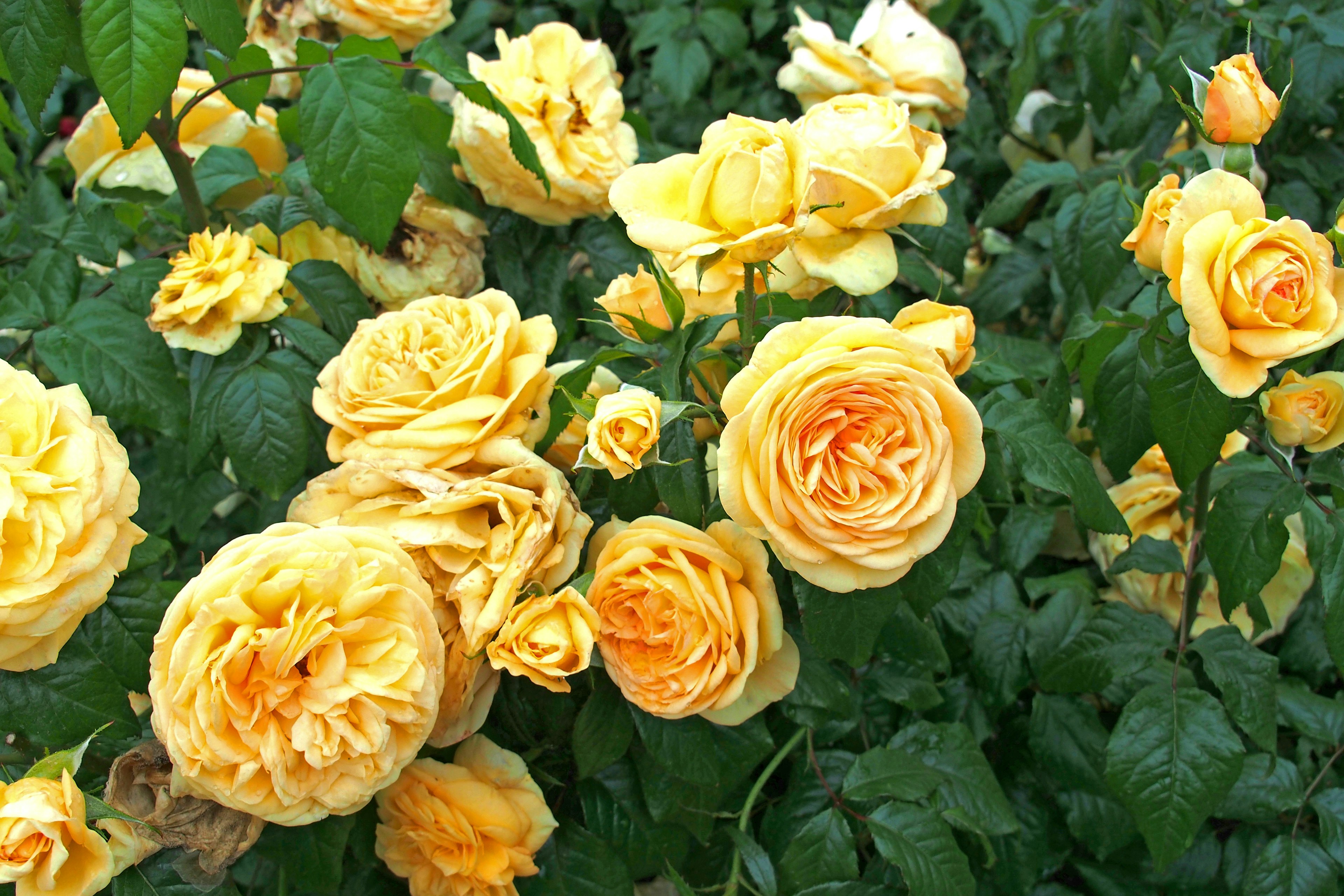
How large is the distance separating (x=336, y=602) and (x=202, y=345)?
1.55ft

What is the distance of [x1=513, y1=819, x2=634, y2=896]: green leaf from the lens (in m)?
1.10

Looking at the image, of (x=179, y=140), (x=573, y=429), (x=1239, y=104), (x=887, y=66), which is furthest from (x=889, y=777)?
(x=179, y=140)

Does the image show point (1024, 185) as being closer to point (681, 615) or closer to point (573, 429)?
point (573, 429)

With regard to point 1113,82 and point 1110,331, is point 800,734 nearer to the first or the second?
point 1110,331

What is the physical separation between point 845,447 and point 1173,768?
0.58 metres

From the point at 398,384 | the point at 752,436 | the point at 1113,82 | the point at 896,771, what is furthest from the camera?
the point at 1113,82

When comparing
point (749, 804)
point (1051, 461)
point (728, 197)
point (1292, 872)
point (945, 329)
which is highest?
point (728, 197)

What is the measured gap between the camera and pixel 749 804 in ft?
3.69

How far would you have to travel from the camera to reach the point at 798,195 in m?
0.83

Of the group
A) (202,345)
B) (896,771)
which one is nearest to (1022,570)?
(896,771)

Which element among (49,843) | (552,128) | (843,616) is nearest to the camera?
(49,843)

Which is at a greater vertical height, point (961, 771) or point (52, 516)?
point (52, 516)

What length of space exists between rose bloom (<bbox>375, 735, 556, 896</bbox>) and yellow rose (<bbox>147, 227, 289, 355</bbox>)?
0.53 meters

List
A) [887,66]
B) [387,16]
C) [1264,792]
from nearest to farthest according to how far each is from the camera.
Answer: [1264,792], [387,16], [887,66]
